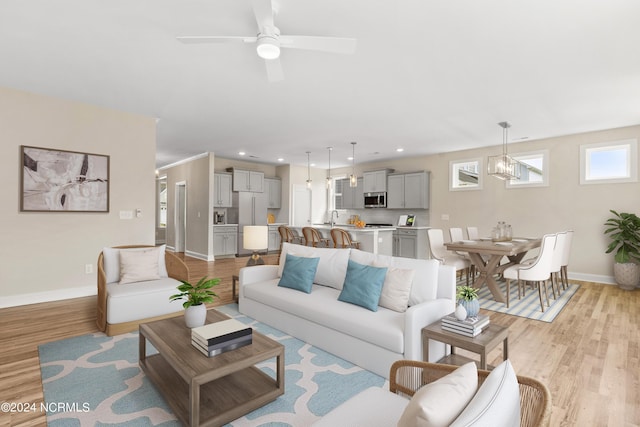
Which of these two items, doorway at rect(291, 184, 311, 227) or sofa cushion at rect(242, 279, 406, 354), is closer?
sofa cushion at rect(242, 279, 406, 354)

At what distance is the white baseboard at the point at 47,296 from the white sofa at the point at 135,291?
1344 millimetres

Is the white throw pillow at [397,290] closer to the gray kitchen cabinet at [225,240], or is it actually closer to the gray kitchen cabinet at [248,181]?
the gray kitchen cabinet at [225,240]

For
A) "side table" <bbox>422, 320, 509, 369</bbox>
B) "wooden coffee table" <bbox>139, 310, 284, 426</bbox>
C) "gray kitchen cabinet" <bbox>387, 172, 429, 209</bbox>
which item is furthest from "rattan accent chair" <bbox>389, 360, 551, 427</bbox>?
"gray kitchen cabinet" <bbox>387, 172, 429, 209</bbox>

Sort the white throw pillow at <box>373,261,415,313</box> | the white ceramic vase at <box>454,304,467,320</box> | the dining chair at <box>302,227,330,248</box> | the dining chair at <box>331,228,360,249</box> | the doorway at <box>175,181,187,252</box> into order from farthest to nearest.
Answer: the doorway at <box>175,181,187,252</box>, the dining chair at <box>302,227,330,248</box>, the dining chair at <box>331,228,360,249</box>, the white throw pillow at <box>373,261,415,313</box>, the white ceramic vase at <box>454,304,467,320</box>

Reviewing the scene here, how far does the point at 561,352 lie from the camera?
2840mm

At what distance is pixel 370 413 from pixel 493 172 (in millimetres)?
4555

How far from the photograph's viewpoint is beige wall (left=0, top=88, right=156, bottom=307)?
398cm

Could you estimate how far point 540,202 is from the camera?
6.22m

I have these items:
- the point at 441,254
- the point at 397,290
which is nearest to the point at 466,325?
the point at 397,290

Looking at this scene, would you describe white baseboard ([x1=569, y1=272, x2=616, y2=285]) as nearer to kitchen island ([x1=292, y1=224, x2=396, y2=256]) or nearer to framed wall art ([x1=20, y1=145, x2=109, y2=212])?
kitchen island ([x1=292, y1=224, x2=396, y2=256])

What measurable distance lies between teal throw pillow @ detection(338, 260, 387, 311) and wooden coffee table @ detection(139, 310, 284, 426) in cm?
89

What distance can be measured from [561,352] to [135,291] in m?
3.92

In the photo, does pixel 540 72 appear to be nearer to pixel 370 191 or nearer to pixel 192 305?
pixel 192 305

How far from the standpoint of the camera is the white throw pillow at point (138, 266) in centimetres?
349
